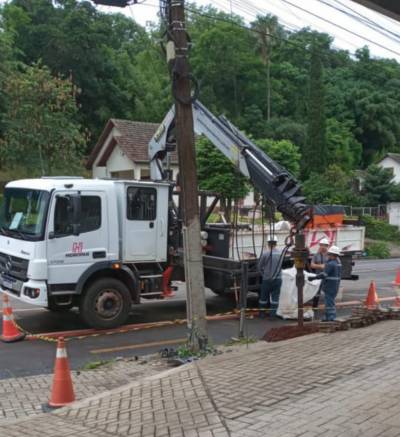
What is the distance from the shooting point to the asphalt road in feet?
28.0

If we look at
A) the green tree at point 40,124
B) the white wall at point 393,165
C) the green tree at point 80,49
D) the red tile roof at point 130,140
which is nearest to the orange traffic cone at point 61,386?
the green tree at point 40,124

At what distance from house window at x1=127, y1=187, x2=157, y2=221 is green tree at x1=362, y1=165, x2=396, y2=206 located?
3931 centimetres

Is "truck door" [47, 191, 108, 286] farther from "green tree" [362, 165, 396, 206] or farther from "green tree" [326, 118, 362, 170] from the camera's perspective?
"green tree" [326, 118, 362, 170]

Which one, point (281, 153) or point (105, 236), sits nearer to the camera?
point (105, 236)

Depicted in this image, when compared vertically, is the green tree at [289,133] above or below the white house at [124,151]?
above

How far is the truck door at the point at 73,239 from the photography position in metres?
10.2

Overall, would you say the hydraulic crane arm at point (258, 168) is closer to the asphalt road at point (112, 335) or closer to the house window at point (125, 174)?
the asphalt road at point (112, 335)

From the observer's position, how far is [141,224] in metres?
11.4

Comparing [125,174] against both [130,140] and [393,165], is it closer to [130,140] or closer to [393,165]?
[130,140]

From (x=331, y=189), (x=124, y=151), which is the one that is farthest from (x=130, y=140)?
(x=331, y=189)

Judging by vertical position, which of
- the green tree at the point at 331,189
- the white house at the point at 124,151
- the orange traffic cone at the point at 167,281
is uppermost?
the white house at the point at 124,151

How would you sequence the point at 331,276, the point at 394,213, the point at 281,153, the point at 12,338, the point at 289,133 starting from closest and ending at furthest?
the point at 12,338
the point at 331,276
the point at 281,153
the point at 394,213
the point at 289,133

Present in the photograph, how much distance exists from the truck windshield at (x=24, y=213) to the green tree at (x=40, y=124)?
17308 mm

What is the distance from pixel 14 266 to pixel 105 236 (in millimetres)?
1627
